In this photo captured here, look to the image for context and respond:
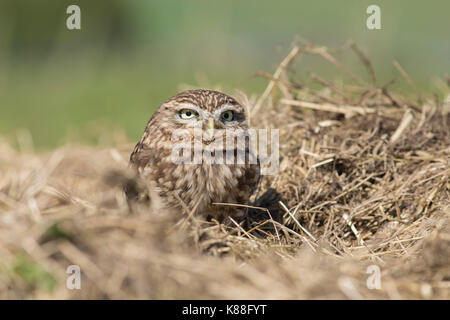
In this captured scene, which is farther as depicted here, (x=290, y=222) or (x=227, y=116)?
(x=290, y=222)

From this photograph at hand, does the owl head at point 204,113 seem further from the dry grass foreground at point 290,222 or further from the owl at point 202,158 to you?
the dry grass foreground at point 290,222

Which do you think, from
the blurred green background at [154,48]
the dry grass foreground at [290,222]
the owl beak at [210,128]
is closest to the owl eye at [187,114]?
the owl beak at [210,128]

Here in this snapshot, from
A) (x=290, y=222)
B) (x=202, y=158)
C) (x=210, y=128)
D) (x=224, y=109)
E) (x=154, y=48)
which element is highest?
(x=154, y=48)

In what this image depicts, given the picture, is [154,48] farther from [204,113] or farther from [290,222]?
[204,113]

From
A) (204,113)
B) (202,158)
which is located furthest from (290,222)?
(204,113)

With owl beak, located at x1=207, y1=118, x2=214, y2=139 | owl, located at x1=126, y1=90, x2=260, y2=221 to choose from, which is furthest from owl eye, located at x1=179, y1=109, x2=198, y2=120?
owl beak, located at x1=207, y1=118, x2=214, y2=139
